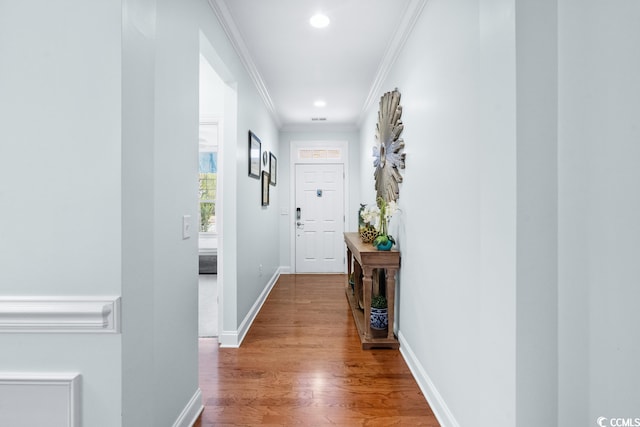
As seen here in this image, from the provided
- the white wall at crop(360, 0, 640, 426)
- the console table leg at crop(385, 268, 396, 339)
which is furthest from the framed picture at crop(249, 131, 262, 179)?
A: the white wall at crop(360, 0, 640, 426)

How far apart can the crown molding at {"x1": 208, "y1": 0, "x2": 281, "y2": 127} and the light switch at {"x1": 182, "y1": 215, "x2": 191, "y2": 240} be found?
1.38 meters

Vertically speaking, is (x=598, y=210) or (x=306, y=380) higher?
(x=598, y=210)

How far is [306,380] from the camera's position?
6.72 feet

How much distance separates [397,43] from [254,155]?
172 cm

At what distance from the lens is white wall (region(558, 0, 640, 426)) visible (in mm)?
741

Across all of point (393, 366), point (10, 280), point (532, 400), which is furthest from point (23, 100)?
point (393, 366)

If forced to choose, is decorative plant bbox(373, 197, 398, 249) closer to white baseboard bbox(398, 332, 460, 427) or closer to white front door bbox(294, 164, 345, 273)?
white baseboard bbox(398, 332, 460, 427)

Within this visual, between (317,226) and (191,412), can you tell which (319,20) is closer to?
(191,412)

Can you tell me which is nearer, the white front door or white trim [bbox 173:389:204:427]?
white trim [bbox 173:389:204:427]

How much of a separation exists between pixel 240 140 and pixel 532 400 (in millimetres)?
2572

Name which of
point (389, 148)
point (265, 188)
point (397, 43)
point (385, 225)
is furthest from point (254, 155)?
point (397, 43)

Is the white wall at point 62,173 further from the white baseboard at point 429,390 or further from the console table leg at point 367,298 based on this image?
the console table leg at point 367,298

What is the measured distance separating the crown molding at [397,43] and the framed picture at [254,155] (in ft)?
4.81

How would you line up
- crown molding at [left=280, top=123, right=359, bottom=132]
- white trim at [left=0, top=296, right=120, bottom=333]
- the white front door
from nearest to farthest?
white trim at [left=0, top=296, right=120, bottom=333] → crown molding at [left=280, top=123, right=359, bottom=132] → the white front door
